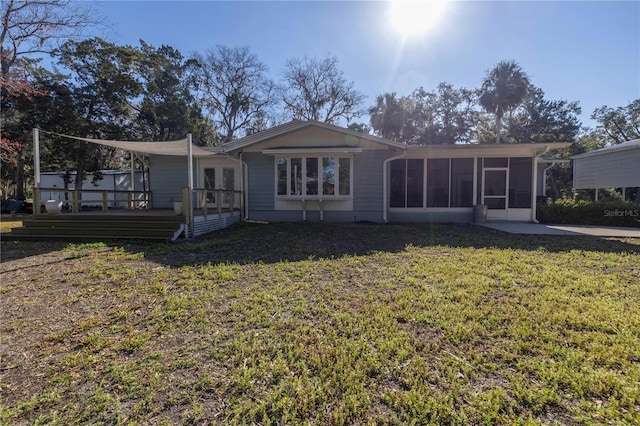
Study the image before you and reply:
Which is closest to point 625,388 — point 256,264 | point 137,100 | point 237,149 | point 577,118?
point 256,264

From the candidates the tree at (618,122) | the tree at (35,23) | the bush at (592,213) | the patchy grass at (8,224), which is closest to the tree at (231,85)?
the tree at (35,23)

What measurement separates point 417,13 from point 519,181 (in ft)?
23.5

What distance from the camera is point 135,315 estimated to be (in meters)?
3.26

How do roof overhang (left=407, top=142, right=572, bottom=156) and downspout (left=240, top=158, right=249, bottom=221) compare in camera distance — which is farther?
downspout (left=240, top=158, right=249, bottom=221)

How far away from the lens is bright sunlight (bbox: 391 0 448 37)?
8039 mm

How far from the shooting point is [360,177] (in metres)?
10.5

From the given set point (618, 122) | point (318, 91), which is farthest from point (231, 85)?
point (618, 122)

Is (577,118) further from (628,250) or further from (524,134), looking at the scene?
(628,250)

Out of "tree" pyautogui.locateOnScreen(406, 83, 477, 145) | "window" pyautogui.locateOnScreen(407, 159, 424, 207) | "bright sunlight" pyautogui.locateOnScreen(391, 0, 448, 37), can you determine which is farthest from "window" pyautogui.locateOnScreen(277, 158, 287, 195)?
"tree" pyautogui.locateOnScreen(406, 83, 477, 145)

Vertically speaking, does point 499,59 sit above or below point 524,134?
above

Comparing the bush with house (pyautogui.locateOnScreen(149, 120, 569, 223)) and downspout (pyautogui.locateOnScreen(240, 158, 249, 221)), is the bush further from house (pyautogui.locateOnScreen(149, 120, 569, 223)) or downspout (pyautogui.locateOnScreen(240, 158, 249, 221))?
downspout (pyautogui.locateOnScreen(240, 158, 249, 221))

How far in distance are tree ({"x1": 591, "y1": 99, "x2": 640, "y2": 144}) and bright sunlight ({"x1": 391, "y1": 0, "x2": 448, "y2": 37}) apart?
102 ft

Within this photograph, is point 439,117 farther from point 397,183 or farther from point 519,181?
point 397,183

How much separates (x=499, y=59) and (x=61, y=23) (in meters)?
26.7
